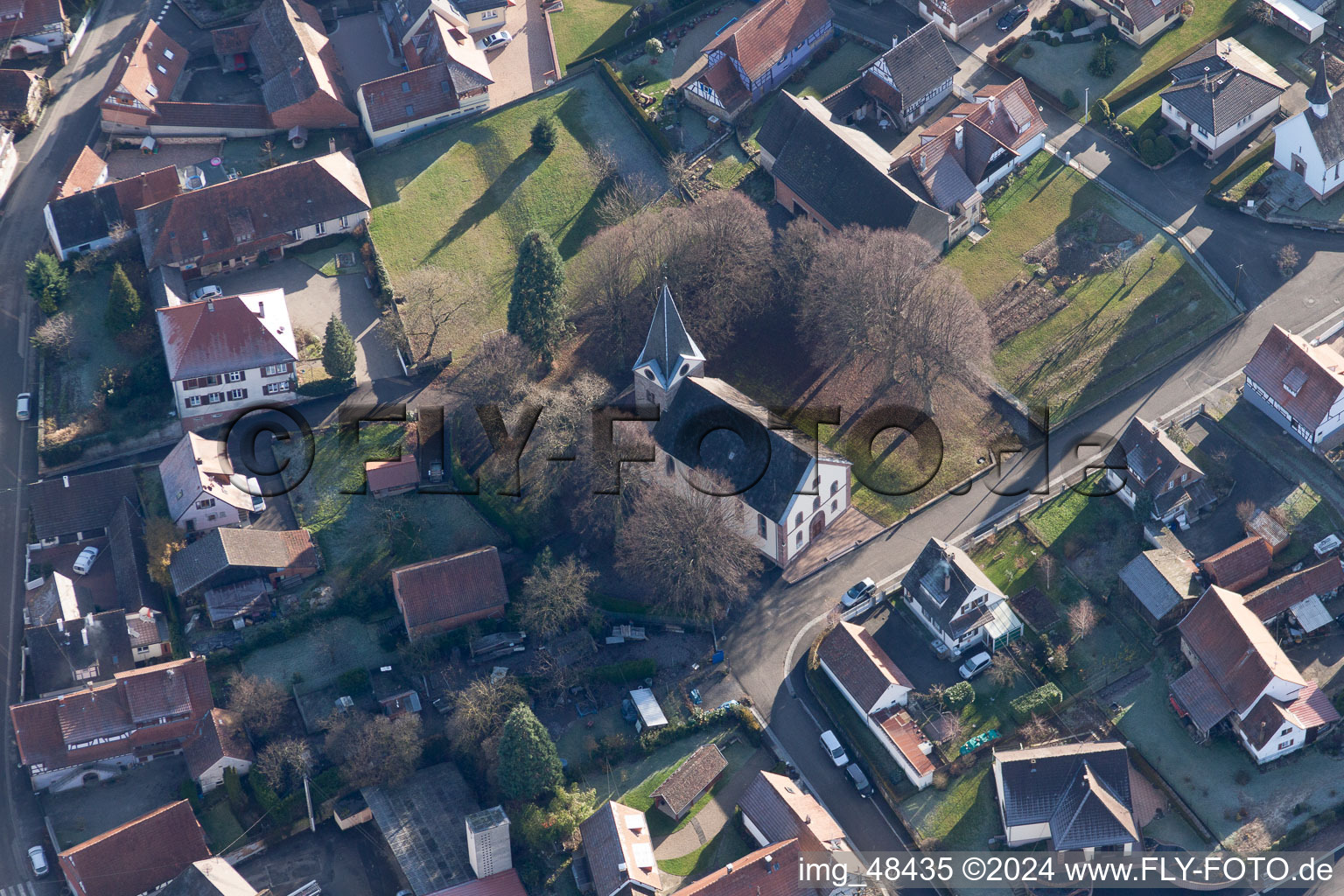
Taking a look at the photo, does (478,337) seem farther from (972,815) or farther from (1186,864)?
(1186,864)

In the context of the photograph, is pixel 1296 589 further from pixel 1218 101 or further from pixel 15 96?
pixel 15 96

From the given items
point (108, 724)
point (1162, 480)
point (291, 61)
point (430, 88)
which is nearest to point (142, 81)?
point (291, 61)

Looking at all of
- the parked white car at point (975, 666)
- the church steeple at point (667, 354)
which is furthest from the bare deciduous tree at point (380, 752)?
the parked white car at point (975, 666)

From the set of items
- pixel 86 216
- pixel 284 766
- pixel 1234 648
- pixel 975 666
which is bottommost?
pixel 1234 648

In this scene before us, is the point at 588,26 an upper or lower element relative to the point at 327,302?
upper

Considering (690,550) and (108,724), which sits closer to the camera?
(108,724)

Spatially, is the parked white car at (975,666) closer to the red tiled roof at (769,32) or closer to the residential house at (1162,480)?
the residential house at (1162,480)
